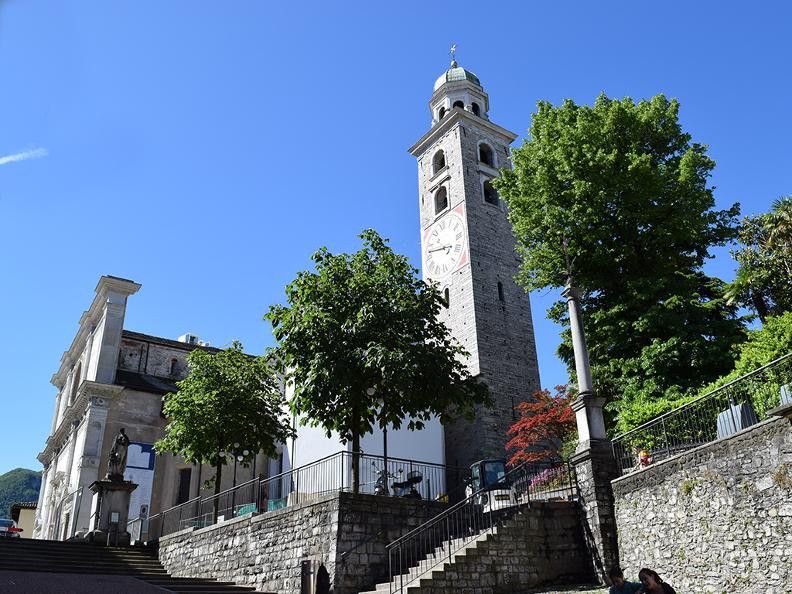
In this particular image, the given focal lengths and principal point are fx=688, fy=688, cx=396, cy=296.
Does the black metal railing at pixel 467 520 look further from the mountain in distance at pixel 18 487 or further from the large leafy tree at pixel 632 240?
the mountain in distance at pixel 18 487

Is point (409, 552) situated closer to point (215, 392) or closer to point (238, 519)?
point (238, 519)

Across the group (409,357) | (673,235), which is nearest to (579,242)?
(673,235)

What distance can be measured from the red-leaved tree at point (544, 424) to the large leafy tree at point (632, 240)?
9.51 ft

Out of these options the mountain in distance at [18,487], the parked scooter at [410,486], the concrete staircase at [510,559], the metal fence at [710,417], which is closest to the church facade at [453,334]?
the parked scooter at [410,486]

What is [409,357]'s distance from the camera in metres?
16.9

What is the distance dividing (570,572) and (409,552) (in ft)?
11.0

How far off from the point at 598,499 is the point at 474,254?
745 inches

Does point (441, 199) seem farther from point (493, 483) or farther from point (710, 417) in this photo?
point (710, 417)

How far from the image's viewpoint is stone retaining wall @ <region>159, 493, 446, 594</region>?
14.1 m

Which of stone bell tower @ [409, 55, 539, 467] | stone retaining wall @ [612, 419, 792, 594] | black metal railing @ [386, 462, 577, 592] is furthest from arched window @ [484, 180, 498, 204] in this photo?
stone retaining wall @ [612, 419, 792, 594]

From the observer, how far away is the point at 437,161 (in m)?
37.2

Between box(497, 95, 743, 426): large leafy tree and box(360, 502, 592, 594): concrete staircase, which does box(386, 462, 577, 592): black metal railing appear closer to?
box(360, 502, 592, 594): concrete staircase

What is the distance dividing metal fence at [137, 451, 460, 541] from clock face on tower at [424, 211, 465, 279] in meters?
A: 11.0

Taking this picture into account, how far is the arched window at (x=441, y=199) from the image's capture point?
117 ft
